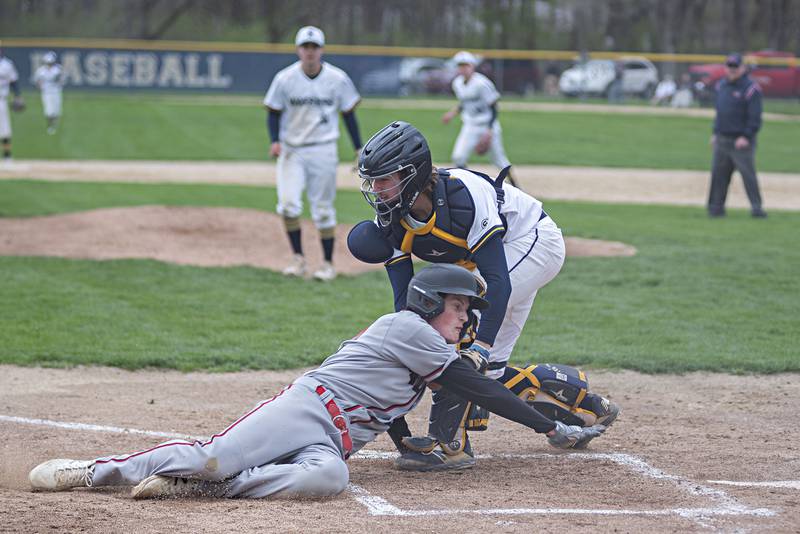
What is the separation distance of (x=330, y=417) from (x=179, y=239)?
7.99 metres

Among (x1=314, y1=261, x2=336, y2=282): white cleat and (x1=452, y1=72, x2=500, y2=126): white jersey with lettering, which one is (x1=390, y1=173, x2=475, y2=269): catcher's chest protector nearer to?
(x1=314, y1=261, x2=336, y2=282): white cleat

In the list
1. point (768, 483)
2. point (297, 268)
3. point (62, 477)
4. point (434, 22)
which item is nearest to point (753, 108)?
point (297, 268)

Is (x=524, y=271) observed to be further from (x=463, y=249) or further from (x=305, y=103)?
(x=305, y=103)

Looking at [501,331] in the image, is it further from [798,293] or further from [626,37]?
[626,37]

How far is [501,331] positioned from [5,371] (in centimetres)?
387

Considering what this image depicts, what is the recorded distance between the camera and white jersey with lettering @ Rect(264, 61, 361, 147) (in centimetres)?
1054

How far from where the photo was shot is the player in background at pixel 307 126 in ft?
34.6

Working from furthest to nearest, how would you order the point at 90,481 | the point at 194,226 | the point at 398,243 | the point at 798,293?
the point at 194,226 → the point at 798,293 → the point at 398,243 → the point at 90,481

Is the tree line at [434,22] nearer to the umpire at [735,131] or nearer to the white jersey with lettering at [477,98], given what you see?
the white jersey with lettering at [477,98]

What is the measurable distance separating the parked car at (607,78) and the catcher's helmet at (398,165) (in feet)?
119

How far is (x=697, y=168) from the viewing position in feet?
76.8

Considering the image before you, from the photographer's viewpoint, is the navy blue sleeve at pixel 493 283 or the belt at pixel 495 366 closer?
the navy blue sleeve at pixel 493 283

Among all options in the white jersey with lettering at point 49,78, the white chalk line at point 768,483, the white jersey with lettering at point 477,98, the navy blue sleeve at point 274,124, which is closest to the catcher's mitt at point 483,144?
the white jersey with lettering at point 477,98

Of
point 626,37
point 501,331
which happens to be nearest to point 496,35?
point 626,37
